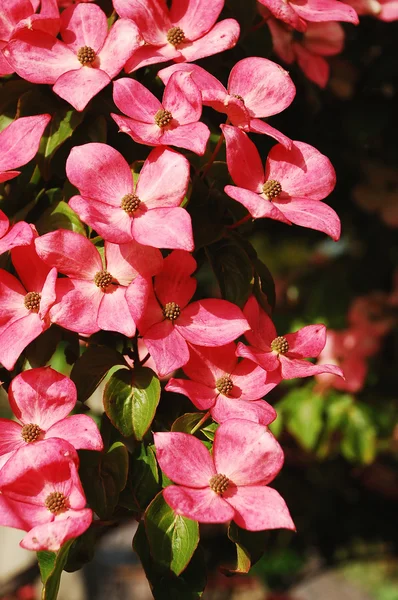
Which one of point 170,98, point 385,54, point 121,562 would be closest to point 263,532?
point 170,98

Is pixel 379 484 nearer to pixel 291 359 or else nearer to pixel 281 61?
pixel 281 61

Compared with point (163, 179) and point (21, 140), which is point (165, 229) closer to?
point (163, 179)

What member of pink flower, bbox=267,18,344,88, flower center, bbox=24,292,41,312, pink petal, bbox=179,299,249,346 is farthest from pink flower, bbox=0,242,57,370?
pink flower, bbox=267,18,344,88

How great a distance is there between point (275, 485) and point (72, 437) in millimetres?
1304

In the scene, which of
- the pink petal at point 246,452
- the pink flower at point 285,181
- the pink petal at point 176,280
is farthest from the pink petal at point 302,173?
the pink petal at point 246,452

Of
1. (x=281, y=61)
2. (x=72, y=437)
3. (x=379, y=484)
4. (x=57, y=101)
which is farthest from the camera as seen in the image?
(x=379, y=484)

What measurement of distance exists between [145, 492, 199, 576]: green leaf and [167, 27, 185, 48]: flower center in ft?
1.28

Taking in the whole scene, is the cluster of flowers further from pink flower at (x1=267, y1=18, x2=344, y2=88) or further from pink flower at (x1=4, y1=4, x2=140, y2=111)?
pink flower at (x1=267, y1=18, x2=344, y2=88)

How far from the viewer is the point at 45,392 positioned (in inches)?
22.6

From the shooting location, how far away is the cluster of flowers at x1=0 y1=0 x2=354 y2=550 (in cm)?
54

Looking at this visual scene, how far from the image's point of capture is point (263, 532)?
0.59m

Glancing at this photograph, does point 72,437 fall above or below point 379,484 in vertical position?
above

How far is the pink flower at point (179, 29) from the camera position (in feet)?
2.21

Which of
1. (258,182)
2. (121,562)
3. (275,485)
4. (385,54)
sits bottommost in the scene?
(121,562)
